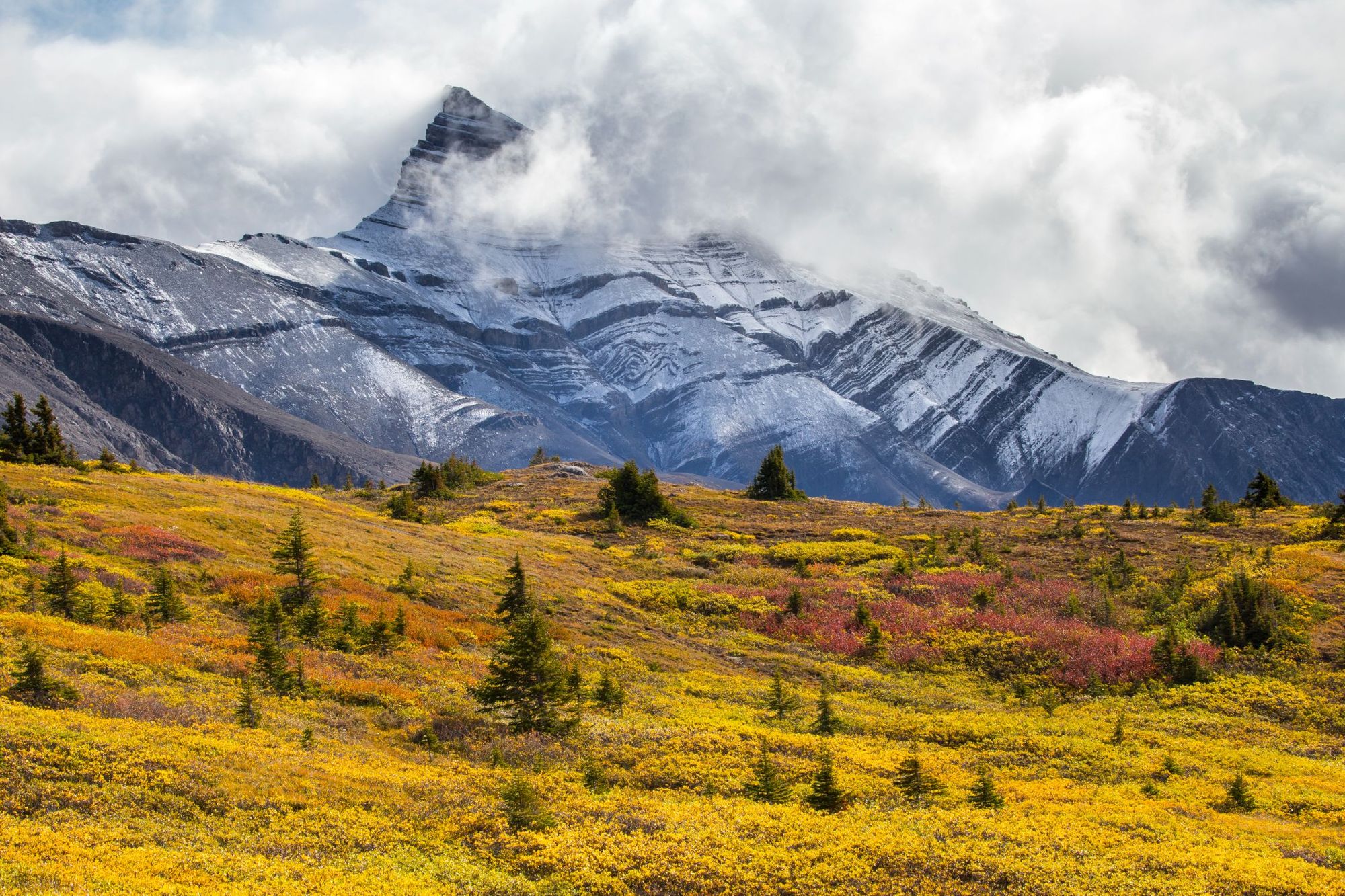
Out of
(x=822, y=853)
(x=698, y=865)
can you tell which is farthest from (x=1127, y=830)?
(x=698, y=865)

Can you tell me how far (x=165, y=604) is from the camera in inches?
1134

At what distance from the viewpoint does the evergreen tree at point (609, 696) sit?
92.7 ft

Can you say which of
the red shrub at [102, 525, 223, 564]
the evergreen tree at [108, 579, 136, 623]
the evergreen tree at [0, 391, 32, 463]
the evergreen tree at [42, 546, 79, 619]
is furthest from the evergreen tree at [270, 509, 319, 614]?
the evergreen tree at [0, 391, 32, 463]

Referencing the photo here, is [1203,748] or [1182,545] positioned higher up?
[1182,545]

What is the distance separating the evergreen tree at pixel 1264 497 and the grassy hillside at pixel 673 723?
1382 centimetres

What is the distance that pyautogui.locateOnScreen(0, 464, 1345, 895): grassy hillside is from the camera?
1669 cm

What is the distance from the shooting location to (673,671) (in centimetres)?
3425

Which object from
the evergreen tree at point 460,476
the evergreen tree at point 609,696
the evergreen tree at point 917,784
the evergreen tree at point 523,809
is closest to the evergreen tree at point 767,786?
the evergreen tree at point 917,784

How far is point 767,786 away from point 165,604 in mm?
19508

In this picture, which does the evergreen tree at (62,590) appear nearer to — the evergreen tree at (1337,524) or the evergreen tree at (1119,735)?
the evergreen tree at (1119,735)

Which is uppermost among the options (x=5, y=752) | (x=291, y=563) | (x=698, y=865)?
(x=291, y=563)

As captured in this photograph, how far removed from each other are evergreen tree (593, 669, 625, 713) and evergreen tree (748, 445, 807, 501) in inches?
2252

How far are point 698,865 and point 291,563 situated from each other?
25.1 meters

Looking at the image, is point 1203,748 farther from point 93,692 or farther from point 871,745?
point 93,692
